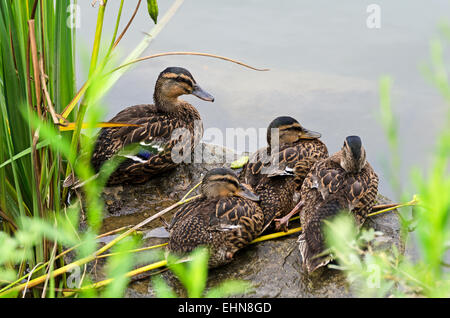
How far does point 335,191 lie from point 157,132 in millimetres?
2048

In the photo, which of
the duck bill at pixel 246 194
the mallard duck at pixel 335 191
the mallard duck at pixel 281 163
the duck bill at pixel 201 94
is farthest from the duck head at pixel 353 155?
the duck bill at pixel 201 94

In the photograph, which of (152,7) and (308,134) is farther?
(308,134)

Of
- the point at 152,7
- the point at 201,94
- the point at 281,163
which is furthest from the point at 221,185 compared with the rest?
the point at 152,7

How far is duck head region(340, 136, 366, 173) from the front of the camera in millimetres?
4055

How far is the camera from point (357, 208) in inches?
158

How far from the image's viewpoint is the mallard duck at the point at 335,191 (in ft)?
12.3

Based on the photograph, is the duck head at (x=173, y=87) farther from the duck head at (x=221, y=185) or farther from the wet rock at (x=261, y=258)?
the duck head at (x=221, y=185)

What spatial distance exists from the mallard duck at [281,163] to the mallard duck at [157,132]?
0.91 metres

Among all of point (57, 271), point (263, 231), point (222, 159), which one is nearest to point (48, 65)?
point (57, 271)

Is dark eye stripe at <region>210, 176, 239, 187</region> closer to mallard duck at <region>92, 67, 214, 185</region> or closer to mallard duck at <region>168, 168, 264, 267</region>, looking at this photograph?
mallard duck at <region>168, 168, 264, 267</region>

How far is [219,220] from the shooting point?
3.85 metres

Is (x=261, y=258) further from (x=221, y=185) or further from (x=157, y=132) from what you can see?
(x=157, y=132)

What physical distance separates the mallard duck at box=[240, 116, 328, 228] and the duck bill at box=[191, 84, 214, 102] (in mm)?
932
